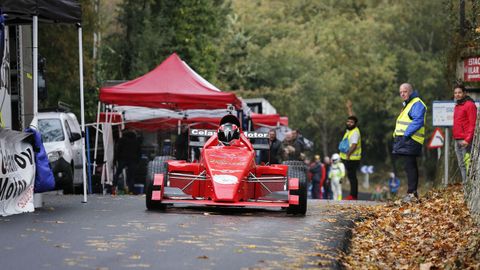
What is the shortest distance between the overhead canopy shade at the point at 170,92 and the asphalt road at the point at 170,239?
8.90 metres

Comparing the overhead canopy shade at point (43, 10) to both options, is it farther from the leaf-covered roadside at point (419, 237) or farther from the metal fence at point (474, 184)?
the metal fence at point (474, 184)

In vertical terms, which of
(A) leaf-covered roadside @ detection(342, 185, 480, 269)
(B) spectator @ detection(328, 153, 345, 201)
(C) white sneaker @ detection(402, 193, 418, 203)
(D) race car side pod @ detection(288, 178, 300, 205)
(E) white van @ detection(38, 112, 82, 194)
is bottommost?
(B) spectator @ detection(328, 153, 345, 201)

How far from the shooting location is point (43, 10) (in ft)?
57.1

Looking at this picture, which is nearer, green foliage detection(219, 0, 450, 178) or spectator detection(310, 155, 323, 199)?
spectator detection(310, 155, 323, 199)

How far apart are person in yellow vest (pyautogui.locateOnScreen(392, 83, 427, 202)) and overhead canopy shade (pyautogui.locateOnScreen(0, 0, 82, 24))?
214 inches

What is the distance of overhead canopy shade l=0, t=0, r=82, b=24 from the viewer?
1706 centimetres

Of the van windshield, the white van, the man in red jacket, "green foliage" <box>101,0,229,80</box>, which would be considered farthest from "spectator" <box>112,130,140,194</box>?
"green foliage" <box>101,0,229,80</box>

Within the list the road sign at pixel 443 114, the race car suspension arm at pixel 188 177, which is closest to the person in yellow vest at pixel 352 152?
the road sign at pixel 443 114

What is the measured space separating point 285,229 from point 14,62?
33.3ft

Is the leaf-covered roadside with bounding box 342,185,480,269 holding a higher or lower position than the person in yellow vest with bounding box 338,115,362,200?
lower

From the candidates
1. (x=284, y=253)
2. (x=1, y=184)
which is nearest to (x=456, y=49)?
(x=1, y=184)

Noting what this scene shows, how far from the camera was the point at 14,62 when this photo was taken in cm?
2200

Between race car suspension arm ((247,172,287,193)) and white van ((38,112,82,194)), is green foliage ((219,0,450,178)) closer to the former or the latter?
white van ((38,112,82,194))

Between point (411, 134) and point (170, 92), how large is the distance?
31.0ft
